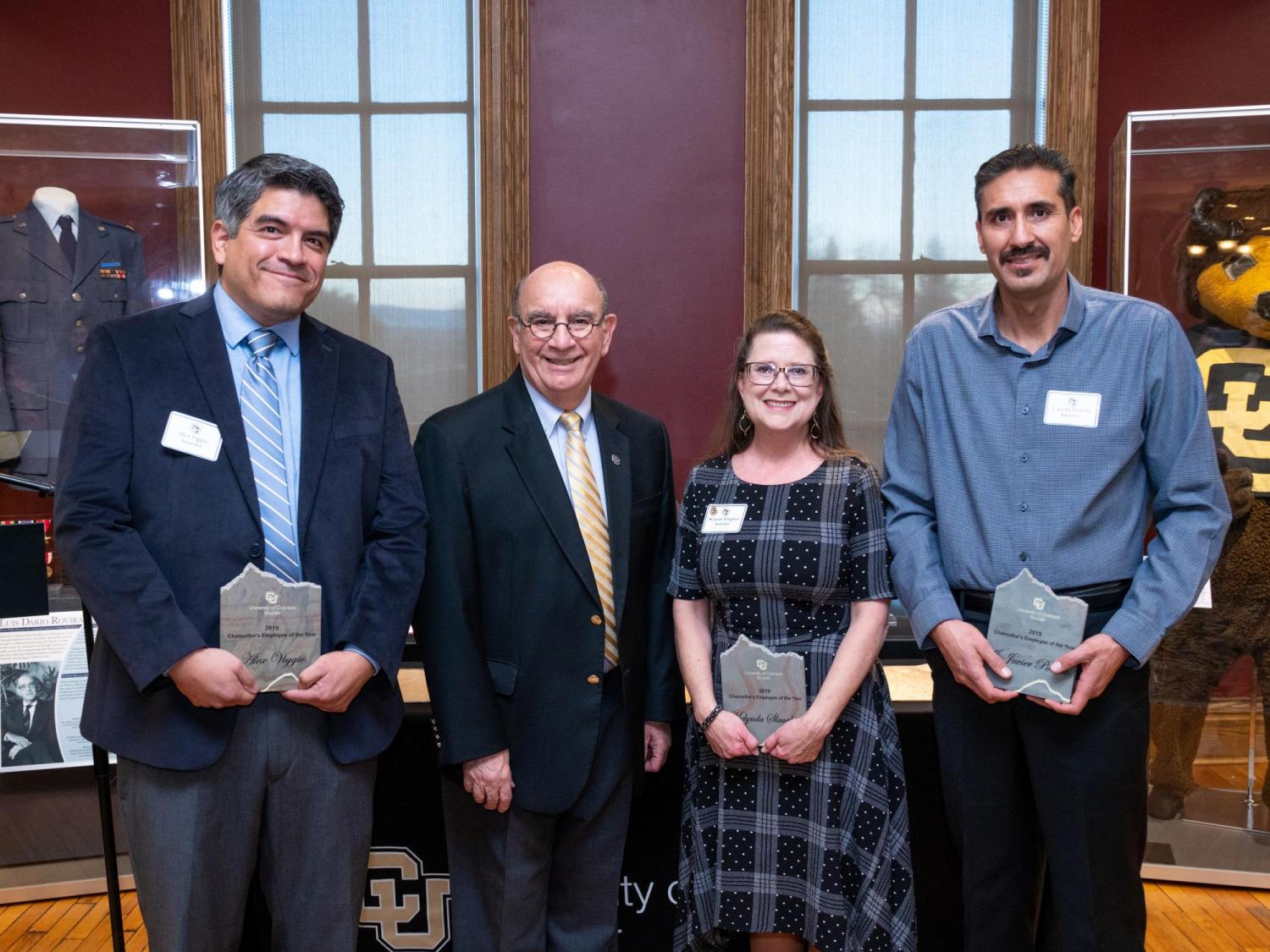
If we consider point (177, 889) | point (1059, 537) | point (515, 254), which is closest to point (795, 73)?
point (515, 254)

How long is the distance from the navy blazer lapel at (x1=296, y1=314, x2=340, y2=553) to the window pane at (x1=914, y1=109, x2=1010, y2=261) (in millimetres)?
3161

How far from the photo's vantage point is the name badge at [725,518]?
1.79m

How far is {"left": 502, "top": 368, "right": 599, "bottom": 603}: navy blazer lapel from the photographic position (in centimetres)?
177

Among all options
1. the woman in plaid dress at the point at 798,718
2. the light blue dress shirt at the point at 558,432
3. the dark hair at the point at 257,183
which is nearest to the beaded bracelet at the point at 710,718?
the woman in plaid dress at the point at 798,718

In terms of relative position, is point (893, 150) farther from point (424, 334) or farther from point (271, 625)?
point (271, 625)

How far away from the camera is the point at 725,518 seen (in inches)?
70.7

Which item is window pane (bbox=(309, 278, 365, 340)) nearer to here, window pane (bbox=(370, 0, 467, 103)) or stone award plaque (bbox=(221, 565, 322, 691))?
window pane (bbox=(370, 0, 467, 103))

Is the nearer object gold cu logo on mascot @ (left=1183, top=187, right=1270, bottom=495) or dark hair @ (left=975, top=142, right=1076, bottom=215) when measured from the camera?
dark hair @ (left=975, top=142, right=1076, bottom=215)

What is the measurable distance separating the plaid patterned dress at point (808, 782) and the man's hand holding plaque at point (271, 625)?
663mm

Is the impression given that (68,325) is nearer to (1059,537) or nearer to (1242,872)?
(1059,537)

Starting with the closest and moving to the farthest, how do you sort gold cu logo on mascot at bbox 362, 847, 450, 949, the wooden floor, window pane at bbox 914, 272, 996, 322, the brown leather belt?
1. the brown leather belt
2. gold cu logo on mascot at bbox 362, 847, 450, 949
3. the wooden floor
4. window pane at bbox 914, 272, 996, 322

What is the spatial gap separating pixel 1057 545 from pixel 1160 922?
1.65 metres

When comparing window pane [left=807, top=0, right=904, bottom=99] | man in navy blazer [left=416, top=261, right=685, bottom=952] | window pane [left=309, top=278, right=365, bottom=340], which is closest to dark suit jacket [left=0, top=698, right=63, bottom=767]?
man in navy blazer [left=416, top=261, right=685, bottom=952]

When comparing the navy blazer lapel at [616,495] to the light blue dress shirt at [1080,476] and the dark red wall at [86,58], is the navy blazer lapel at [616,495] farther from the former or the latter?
the dark red wall at [86,58]
